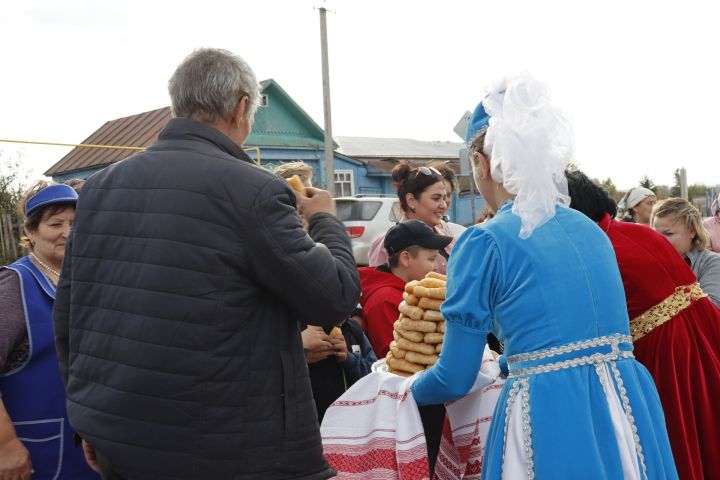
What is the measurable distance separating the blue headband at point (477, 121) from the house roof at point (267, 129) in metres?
26.3

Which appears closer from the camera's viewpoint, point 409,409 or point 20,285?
point 409,409

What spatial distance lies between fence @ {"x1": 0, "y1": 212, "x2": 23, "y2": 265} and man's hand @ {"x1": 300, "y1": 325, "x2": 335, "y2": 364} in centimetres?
1422

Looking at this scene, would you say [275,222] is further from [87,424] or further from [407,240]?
[407,240]

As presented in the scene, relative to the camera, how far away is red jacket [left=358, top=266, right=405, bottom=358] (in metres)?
3.57

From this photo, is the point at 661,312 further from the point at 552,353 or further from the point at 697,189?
the point at 697,189

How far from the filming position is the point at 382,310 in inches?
140

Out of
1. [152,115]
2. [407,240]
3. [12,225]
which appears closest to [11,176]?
[12,225]

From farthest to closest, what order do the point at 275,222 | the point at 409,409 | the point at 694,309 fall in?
the point at 694,309, the point at 409,409, the point at 275,222

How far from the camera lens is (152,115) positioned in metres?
30.1

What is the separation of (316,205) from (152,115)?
29.6m

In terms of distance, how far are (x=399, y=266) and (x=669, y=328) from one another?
133cm

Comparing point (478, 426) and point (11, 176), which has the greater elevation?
point (11, 176)

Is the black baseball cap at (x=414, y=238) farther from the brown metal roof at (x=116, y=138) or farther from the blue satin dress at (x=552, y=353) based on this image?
the brown metal roof at (x=116, y=138)

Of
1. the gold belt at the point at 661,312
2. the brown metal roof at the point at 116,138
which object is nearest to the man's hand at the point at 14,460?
the gold belt at the point at 661,312
